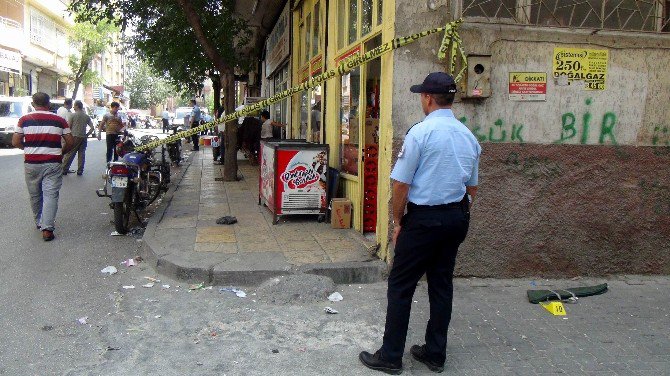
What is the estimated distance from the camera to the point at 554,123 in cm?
601

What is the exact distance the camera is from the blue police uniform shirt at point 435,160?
371 cm

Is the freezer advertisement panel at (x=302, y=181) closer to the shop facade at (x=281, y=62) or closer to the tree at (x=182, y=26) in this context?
the tree at (x=182, y=26)

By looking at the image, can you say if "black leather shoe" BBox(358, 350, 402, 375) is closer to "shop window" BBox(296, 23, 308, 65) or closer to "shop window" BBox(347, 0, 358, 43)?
"shop window" BBox(347, 0, 358, 43)

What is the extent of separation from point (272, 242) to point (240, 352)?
2.80 metres

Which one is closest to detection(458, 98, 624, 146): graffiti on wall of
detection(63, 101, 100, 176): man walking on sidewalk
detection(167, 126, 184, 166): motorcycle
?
detection(63, 101, 100, 176): man walking on sidewalk

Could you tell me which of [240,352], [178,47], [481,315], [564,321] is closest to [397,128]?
[481,315]

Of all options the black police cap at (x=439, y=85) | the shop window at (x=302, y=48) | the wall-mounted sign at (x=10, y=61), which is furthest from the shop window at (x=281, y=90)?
the wall-mounted sign at (x=10, y=61)

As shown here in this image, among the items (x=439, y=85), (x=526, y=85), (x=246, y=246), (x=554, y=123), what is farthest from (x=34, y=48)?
(x=439, y=85)

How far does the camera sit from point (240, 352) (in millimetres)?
4242

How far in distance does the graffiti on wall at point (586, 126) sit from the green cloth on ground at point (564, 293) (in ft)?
4.75

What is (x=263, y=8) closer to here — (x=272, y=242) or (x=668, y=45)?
(x=272, y=242)

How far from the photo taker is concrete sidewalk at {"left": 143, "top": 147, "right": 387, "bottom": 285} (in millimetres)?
5871

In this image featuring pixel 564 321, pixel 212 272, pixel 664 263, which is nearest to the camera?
pixel 564 321

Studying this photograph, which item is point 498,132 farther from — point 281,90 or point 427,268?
point 281,90
